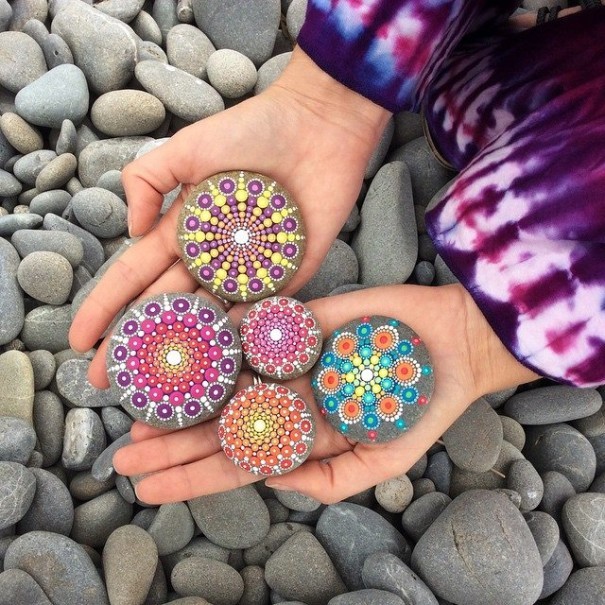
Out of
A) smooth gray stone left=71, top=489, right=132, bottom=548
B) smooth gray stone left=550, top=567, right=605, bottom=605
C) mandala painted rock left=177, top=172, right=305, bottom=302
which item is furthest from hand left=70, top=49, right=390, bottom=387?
smooth gray stone left=550, top=567, right=605, bottom=605

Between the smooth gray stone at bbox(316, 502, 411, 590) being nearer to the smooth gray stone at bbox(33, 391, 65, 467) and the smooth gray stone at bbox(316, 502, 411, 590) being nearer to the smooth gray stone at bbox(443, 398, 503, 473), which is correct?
the smooth gray stone at bbox(443, 398, 503, 473)

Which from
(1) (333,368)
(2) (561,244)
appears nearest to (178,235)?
(1) (333,368)

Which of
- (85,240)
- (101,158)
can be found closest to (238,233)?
(85,240)

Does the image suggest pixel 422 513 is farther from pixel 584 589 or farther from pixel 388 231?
pixel 388 231

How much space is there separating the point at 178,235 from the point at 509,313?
2.39 ft

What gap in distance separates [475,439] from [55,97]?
4.82 ft

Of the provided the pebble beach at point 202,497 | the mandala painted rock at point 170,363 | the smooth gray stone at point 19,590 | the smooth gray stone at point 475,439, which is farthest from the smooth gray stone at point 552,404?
the smooth gray stone at point 19,590

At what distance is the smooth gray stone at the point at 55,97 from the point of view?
1.87 meters

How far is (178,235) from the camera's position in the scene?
4.82 feet

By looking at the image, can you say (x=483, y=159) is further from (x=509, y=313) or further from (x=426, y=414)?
(x=426, y=414)

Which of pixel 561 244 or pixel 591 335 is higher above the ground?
pixel 561 244

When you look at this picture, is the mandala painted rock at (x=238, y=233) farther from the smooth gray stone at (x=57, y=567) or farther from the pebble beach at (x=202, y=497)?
the smooth gray stone at (x=57, y=567)

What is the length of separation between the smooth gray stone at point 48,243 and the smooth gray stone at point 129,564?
719mm

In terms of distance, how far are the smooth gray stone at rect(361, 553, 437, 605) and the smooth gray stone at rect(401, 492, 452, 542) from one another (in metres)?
0.14
